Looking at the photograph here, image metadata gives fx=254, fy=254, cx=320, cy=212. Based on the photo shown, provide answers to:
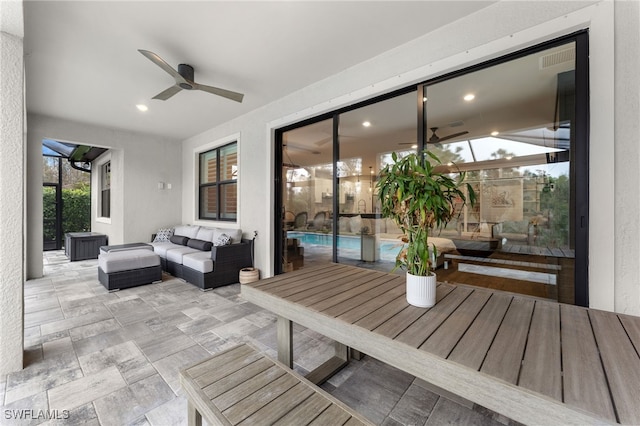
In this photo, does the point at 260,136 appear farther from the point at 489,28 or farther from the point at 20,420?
the point at 20,420

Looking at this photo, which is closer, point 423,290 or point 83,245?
point 423,290

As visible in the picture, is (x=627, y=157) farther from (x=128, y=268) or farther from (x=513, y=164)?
(x=128, y=268)

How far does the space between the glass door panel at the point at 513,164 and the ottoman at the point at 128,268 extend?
4201 millimetres

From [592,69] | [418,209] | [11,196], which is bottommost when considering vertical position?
[418,209]

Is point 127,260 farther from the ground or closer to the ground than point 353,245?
closer to the ground

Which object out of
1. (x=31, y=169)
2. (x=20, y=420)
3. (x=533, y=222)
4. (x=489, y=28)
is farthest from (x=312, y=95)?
(x=31, y=169)

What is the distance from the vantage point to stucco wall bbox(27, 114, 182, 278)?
447 centimetres

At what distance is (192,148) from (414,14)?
17.6ft

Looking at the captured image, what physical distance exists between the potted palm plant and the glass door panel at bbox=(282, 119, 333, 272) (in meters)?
2.42

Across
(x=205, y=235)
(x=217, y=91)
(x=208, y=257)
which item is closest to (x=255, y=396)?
(x=217, y=91)

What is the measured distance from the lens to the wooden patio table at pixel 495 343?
2.39ft

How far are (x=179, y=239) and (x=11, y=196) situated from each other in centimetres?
342

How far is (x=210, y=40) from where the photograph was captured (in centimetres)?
249

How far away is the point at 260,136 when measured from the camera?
4.25 meters
